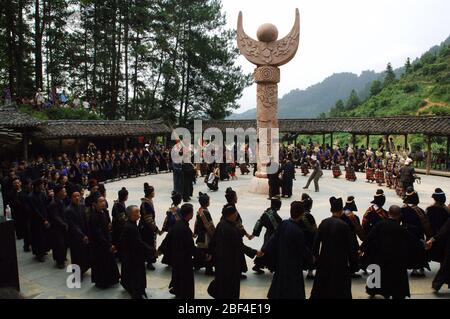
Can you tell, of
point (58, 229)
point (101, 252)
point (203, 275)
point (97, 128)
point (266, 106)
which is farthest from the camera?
point (97, 128)

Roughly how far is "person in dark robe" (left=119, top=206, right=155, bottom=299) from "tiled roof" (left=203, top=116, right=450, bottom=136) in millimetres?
18801

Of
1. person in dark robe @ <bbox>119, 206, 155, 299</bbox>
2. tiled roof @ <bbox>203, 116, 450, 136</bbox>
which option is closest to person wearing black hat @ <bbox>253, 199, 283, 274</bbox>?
person in dark robe @ <bbox>119, 206, 155, 299</bbox>

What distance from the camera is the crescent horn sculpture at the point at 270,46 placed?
15188 mm

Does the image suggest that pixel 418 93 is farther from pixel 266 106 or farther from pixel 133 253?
pixel 133 253

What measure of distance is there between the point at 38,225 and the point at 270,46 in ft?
36.8

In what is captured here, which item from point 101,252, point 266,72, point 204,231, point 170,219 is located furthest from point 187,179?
point 101,252

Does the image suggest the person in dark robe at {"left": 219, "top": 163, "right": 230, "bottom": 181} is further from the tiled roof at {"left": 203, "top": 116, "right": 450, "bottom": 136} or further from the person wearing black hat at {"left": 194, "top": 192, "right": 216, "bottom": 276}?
the person wearing black hat at {"left": 194, "top": 192, "right": 216, "bottom": 276}

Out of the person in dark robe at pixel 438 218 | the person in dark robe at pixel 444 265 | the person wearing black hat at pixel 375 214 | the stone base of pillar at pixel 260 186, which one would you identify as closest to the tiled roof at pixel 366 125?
the stone base of pillar at pixel 260 186

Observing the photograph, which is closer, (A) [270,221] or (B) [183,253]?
(B) [183,253]

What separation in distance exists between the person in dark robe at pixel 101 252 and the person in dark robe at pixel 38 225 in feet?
6.34

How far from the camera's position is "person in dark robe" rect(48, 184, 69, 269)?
7.48 metres

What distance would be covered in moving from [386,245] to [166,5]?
2905cm

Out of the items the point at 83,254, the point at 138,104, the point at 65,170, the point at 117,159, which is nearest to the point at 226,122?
the point at 138,104

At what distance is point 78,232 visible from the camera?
22.4ft
